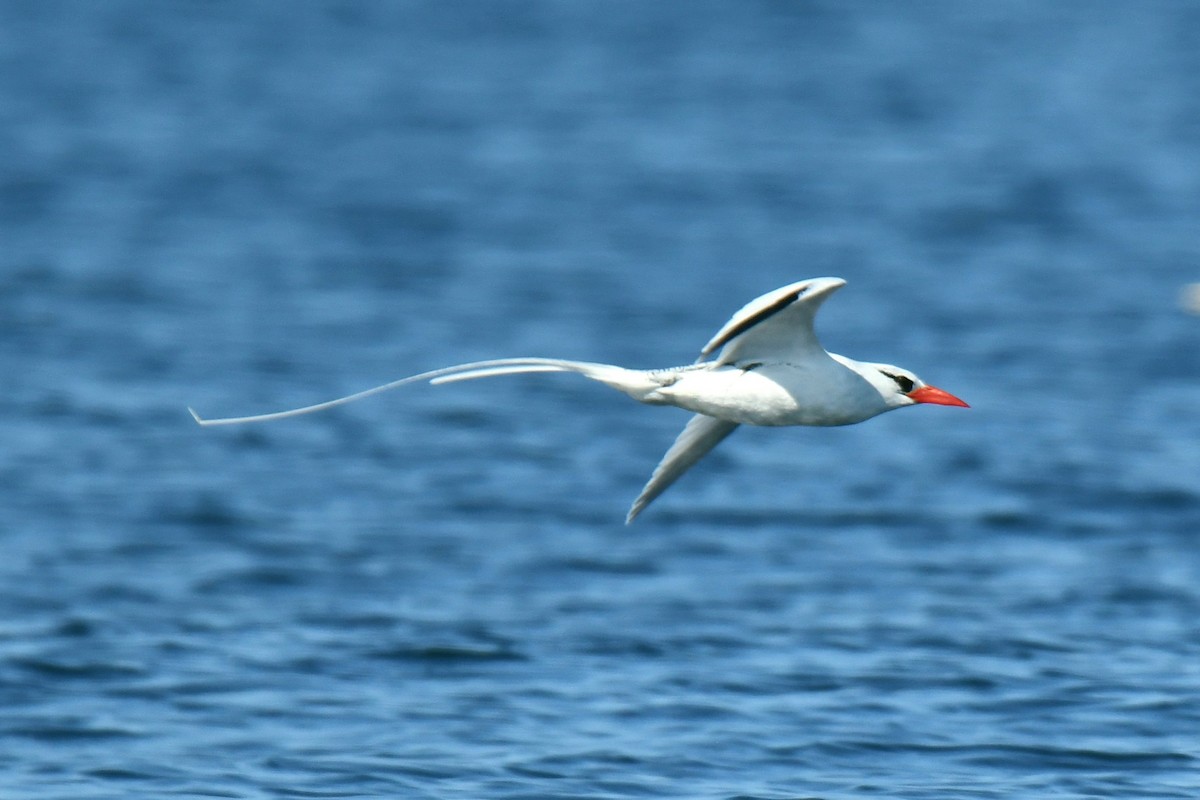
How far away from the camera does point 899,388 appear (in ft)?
32.8

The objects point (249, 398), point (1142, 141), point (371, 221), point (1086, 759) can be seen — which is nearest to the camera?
point (1086, 759)

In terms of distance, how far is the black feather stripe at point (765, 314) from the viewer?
8594 millimetres

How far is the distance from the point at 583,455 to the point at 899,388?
391 inches

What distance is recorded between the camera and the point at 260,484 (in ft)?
62.5

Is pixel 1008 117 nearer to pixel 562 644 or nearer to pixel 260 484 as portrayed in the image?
pixel 260 484

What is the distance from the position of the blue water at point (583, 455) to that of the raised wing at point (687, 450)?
72.9 inches

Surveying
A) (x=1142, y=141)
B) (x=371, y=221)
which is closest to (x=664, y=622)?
(x=371, y=221)

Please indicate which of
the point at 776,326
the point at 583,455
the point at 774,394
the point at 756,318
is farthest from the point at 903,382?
the point at 583,455

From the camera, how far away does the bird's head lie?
990 cm

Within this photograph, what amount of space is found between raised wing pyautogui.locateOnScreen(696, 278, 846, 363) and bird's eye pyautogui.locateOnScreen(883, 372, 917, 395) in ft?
1.78

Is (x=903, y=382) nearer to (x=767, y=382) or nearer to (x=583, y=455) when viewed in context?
(x=767, y=382)

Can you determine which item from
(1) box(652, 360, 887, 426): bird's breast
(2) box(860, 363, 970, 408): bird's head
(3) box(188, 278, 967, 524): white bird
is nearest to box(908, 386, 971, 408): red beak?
(2) box(860, 363, 970, 408): bird's head

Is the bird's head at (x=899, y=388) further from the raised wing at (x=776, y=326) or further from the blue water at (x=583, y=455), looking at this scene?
the blue water at (x=583, y=455)

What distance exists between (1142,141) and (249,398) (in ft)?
70.7
